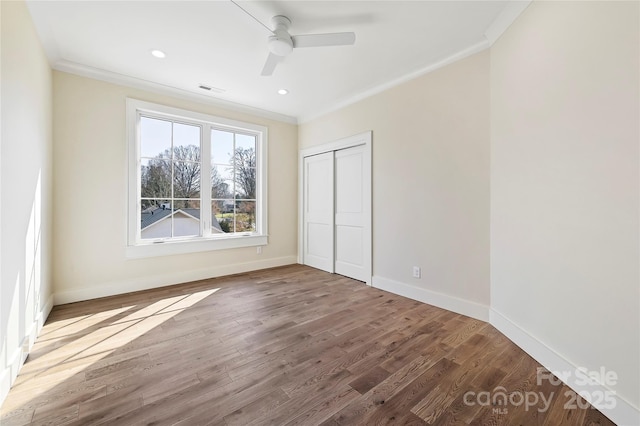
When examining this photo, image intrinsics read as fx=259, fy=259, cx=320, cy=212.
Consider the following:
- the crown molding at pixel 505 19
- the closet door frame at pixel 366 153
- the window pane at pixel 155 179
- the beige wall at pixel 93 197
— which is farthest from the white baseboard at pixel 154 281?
the crown molding at pixel 505 19

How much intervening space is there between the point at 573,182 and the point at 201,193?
163 inches

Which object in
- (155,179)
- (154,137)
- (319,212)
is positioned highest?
(154,137)

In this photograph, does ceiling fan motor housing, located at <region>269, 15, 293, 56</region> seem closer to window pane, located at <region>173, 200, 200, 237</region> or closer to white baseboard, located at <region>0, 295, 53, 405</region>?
window pane, located at <region>173, 200, 200, 237</region>

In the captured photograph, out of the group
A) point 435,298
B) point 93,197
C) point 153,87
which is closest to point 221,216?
point 93,197

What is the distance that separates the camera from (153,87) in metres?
3.47

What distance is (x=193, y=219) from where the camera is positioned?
3932 millimetres

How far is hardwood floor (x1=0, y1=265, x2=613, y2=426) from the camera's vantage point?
1392 mm

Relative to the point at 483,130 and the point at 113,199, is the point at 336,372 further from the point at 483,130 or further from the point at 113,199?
the point at 113,199

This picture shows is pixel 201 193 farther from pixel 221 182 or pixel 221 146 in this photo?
pixel 221 146

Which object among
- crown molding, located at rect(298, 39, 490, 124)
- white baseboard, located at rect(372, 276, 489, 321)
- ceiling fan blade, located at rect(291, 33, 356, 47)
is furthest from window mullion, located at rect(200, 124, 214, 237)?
white baseboard, located at rect(372, 276, 489, 321)

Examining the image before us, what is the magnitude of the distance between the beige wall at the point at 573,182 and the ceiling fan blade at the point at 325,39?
136cm

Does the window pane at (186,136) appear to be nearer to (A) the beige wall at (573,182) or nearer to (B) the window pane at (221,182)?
(B) the window pane at (221,182)

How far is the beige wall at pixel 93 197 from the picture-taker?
2.94 meters

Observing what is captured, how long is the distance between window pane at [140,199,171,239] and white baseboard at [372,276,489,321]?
3047 mm
